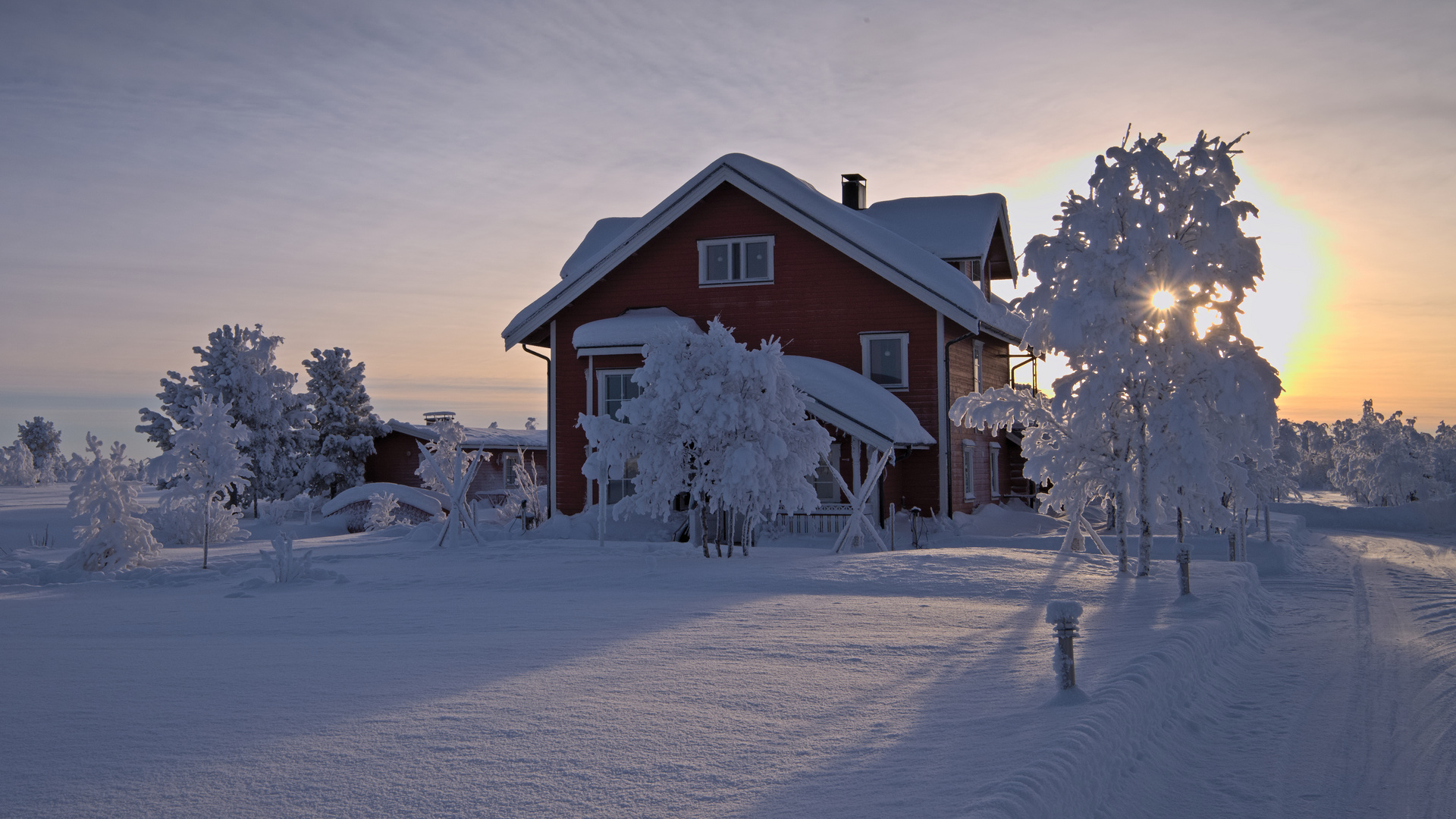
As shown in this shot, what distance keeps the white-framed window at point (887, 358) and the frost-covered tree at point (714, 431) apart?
7.39 meters

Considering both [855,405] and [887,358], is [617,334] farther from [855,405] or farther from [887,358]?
[887,358]

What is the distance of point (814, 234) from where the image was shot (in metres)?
25.4

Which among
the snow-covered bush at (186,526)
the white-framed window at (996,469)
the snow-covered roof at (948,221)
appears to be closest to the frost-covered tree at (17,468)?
the snow-covered bush at (186,526)

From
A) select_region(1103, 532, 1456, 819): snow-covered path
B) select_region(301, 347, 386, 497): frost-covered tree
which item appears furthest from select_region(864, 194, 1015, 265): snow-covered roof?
select_region(301, 347, 386, 497): frost-covered tree

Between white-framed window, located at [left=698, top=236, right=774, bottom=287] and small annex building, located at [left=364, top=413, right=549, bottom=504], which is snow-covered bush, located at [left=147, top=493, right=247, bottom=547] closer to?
white-framed window, located at [left=698, top=236, right=774, bottom=287]

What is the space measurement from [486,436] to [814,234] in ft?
99.5

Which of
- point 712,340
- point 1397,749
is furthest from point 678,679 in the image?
point 712,340

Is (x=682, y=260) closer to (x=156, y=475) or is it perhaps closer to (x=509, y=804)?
(x=156, y=475)

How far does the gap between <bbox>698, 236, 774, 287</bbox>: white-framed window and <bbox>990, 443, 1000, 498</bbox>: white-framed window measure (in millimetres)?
9123

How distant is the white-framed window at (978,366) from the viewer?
88.9ft

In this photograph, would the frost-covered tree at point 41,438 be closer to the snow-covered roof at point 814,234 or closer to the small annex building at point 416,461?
the small annex building at point 416,461

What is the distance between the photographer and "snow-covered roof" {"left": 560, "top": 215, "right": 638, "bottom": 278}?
30.5 m

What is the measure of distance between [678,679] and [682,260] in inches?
780

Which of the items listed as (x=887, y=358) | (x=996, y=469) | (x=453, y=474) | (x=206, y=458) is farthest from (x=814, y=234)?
(x=453, y=474)
